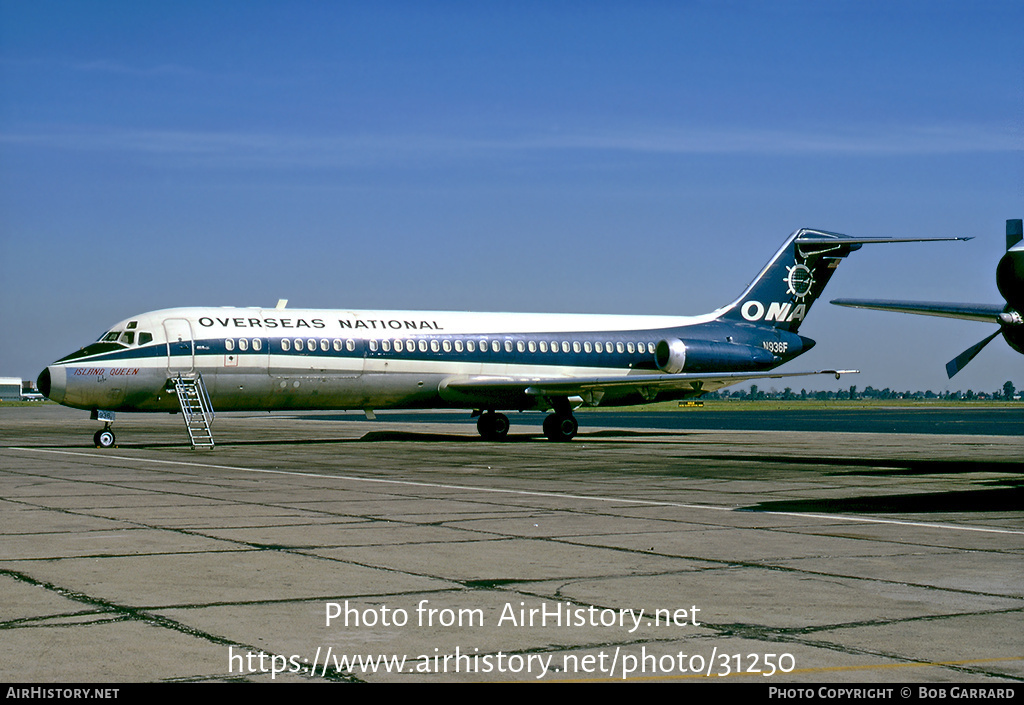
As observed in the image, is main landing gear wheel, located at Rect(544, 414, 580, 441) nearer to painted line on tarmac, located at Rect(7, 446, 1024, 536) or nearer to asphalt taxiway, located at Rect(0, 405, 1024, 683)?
painted line on tarmac, located at Rect(7, 446, 1024, 536)

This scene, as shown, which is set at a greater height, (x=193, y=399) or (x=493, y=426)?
(x=193, y=399)

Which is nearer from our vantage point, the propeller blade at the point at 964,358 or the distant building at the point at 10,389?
the propeller blade at the point at 964,358

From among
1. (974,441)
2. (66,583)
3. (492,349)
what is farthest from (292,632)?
(974,441)

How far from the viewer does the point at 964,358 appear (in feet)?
61.0

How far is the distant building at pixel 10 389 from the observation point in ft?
622

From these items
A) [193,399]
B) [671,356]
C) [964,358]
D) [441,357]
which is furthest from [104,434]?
[964,358]

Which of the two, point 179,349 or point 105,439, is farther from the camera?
point 179,349

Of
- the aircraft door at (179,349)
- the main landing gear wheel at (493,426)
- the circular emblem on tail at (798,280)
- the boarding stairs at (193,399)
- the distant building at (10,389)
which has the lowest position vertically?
the main landing gear wheel at (493,426)

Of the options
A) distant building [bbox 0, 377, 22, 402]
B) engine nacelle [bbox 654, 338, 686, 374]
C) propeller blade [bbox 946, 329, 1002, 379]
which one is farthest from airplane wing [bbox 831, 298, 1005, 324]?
distant building [bbox 0, 377, 22, 402]

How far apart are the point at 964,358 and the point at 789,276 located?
18.1m

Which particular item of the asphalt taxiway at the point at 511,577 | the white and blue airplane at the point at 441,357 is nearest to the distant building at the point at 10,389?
the white and blue airplane at the point at 441,357

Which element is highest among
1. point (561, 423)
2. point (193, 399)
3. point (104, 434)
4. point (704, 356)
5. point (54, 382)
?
point (54, 382)

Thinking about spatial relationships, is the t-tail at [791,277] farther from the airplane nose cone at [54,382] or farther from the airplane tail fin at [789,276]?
the airplane nose cone at [54,382]

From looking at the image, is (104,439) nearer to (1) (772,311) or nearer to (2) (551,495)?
(2) (551,495)
